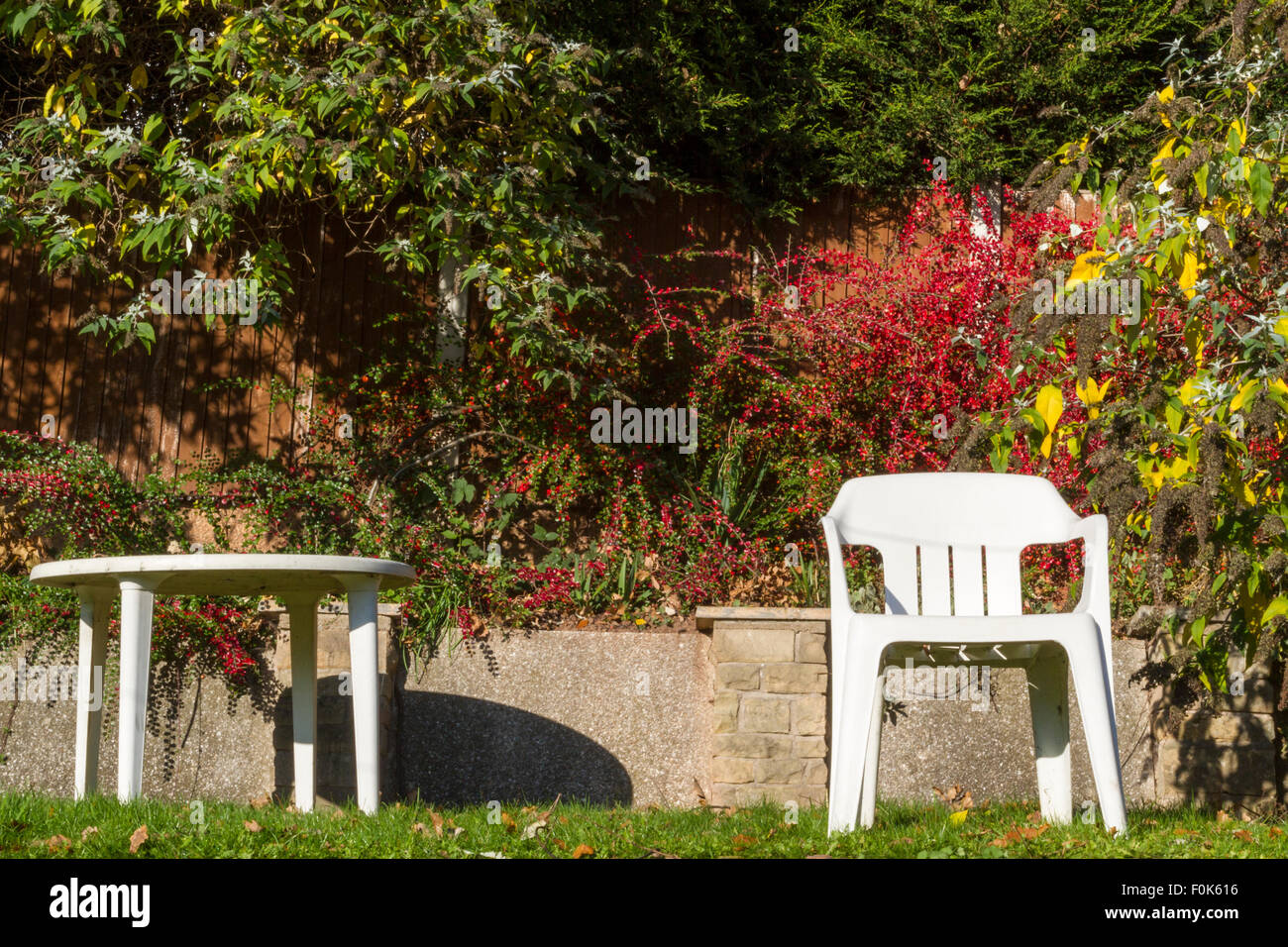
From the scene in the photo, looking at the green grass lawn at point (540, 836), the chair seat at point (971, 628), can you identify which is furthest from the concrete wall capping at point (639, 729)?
the chair seat at point (971, 628)

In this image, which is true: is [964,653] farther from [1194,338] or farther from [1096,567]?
[1194,338]

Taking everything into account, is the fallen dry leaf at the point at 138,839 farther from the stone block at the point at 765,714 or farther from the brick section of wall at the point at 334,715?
the stone block at the point at 765,714

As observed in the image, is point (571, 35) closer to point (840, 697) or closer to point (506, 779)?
point (506, 779)

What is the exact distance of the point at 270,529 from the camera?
4879mm

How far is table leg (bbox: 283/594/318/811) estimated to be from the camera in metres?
3.44

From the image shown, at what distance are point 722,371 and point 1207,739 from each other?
7.74 ft

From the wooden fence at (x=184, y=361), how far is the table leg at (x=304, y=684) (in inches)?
78.6

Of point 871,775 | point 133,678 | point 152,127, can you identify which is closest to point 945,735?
point 871,775

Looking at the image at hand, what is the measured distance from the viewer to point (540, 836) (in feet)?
8.43

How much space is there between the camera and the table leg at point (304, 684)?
3438mm

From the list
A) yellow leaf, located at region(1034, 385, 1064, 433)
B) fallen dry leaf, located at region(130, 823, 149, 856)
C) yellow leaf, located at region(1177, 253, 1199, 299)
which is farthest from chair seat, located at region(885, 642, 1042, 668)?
fallen dry leaf, located at region(130, 823, 149, 856)

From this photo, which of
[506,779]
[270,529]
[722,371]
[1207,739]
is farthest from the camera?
[722,371]
